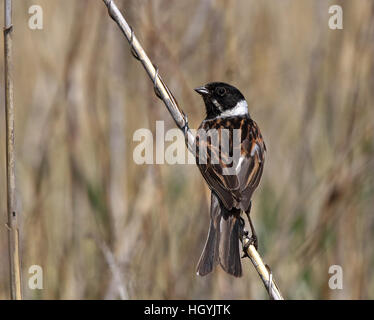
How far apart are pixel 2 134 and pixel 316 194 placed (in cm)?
200

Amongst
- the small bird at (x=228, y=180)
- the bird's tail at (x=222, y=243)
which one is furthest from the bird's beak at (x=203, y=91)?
the bird's tail at (x=222, y=243)

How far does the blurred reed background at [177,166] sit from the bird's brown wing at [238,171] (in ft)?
0.97

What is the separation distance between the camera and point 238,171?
2.72m

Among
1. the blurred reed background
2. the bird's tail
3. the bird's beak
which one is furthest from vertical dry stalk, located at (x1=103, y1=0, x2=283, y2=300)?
the bird's beak

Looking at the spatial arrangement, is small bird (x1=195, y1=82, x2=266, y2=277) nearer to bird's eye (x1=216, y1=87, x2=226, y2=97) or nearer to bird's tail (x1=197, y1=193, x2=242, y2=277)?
bird's tail (x1=197, y1=193, x2=242, y2=277)

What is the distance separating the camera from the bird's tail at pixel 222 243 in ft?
7.95

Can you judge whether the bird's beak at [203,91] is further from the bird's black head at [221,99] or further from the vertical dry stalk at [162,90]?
the vertical dry stalk at [162,90]

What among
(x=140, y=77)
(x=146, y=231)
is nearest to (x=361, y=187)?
(x=146, y=231)

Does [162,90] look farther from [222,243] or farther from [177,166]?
[177,166]

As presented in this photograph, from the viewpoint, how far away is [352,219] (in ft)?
10.8

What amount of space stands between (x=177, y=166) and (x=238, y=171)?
1212mm

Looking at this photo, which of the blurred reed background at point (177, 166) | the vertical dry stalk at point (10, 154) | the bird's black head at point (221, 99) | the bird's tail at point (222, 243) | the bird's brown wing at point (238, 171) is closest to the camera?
the vertical dry stalk at point (10, 154)

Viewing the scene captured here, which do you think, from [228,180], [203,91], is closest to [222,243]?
[228,180]
